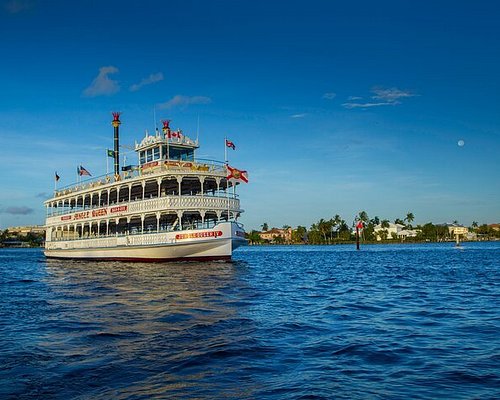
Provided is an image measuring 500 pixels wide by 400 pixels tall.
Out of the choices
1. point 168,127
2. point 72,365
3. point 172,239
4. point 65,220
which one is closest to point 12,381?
point 72,365

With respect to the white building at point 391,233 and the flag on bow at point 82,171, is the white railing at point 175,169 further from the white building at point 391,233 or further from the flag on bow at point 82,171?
the white building at point 391,233

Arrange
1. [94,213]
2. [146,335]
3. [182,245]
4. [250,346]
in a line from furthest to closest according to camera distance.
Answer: [94,213]
[182,245]
[146,335]
[250,346]

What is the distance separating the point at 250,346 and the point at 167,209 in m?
28.4

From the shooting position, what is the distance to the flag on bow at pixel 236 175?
3831 centimetres

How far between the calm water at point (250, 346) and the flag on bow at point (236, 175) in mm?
19546

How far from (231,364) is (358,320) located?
5.72 metres

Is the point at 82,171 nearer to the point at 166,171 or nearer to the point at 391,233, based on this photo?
the point at 166,171

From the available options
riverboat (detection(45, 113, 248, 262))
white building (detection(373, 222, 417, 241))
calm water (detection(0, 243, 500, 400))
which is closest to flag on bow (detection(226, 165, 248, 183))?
riverboat (detection(45, 113, 248, 262))

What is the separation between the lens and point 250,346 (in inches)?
403

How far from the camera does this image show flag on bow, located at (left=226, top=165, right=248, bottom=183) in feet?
126

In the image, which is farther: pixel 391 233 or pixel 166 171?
pixel 391 233

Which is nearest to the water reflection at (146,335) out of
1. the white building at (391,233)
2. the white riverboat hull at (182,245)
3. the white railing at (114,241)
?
the white riverboat hull at (182,245)

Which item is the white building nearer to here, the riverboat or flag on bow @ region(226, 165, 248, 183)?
the riverboat

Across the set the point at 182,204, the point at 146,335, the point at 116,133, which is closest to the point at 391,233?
the point at 116,133
